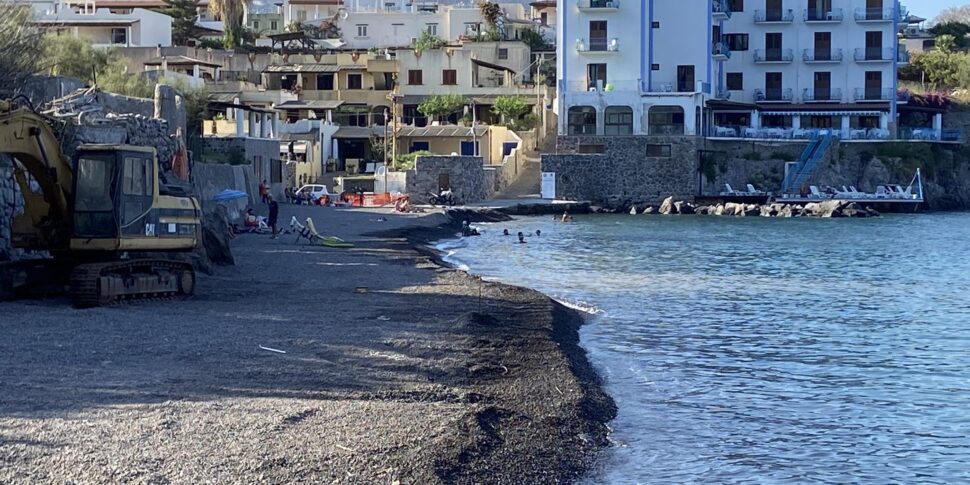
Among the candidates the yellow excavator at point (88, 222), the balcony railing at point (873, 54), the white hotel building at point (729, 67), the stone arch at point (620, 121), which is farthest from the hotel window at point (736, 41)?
the yellow excavator at point (88, 222)

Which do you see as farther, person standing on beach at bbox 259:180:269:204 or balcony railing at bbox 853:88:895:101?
balcony railing at bbox 853:88:895:101

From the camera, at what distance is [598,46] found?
7938 cm

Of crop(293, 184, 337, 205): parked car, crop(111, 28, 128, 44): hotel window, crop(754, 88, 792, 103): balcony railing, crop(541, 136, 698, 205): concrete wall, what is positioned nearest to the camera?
crop(293, 184, 337, 205): parked car

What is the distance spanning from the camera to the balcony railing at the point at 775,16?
84.8 m

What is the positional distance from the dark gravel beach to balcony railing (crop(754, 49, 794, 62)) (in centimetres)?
6421

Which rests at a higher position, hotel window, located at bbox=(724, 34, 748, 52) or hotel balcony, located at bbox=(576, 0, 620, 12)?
hotel balcony, located at bbox=(576, 0, 620, 12)

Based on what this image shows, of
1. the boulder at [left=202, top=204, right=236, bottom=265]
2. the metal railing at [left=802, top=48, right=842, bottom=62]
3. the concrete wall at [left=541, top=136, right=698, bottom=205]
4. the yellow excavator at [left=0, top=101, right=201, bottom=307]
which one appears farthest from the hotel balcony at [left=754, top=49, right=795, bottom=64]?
the yellow excavator at [left=0, top=101, right=201, bottom=307]

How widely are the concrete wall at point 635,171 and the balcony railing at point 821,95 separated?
37.5 feet

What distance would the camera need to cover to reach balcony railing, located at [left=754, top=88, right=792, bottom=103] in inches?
3332

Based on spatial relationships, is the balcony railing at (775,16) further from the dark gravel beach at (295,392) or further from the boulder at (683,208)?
the dark gravel beach at (295,392)

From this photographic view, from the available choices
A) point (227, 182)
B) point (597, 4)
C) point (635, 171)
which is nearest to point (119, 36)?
point (597, 4)

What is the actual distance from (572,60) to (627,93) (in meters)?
4.53

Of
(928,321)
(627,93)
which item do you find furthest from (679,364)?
(627,93)

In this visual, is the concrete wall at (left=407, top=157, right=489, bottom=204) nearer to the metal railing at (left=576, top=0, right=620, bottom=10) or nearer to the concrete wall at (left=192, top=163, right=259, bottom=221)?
the metal railing at (left=576, top=0, right=620, bottom=10)
